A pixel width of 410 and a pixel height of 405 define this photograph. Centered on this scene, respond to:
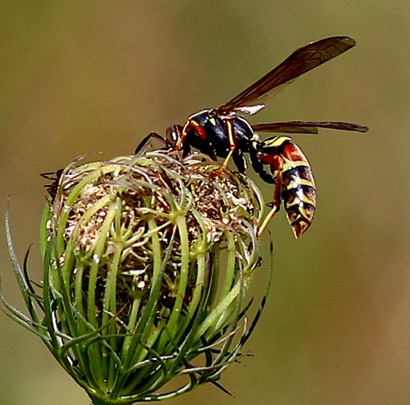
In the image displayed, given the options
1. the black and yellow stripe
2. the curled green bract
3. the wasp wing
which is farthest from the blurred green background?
the curled green bract

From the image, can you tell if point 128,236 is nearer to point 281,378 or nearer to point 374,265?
point 281,378

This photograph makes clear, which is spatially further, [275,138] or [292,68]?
[275,138]

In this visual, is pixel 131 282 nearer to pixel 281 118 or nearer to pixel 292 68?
pixel 292 68

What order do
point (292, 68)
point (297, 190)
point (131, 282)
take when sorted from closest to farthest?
point (131, 282) < point (297, 190) < point (292, 68)

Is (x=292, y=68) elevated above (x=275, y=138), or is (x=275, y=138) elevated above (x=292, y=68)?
(x=292, y=68)

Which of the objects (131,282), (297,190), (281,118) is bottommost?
(297,190)

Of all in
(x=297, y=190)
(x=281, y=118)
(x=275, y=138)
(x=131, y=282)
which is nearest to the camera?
(x=131, y=282)

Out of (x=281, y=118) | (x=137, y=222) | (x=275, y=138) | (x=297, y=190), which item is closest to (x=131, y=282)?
(x=137, y=222)
